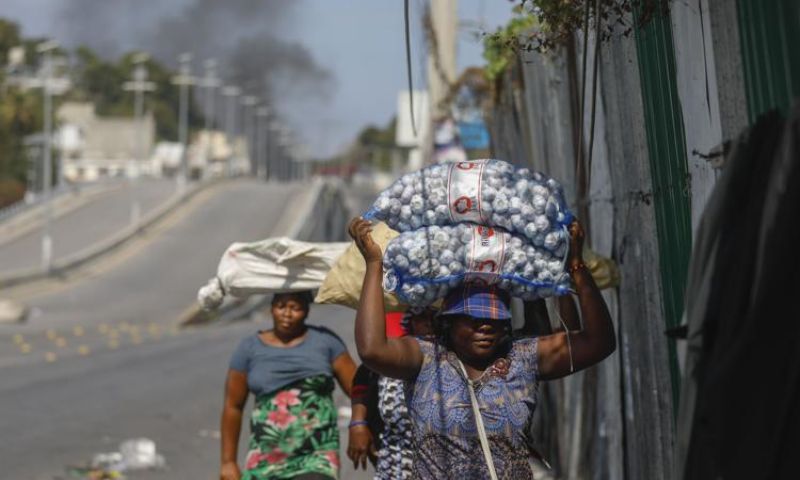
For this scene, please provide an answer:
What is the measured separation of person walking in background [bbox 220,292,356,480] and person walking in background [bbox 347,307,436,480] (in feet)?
1.99

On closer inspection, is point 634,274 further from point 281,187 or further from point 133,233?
point 281,187

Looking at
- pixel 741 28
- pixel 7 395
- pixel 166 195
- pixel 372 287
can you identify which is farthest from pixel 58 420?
pixel 166 195

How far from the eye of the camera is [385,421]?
6.55m

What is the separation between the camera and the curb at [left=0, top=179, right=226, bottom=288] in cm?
4814

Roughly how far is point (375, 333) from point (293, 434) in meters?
2.48

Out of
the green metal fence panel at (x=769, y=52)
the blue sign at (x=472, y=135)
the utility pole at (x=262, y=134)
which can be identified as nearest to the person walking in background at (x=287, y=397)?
the green metal fence panel at (x=769, y=52)

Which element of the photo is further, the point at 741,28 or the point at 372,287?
the point at 372,287

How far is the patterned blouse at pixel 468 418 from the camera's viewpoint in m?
5.17

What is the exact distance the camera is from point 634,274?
704 cm

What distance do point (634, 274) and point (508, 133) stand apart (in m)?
5.09

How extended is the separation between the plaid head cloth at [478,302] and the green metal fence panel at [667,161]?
802mm

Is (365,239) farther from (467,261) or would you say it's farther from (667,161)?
(667,161)

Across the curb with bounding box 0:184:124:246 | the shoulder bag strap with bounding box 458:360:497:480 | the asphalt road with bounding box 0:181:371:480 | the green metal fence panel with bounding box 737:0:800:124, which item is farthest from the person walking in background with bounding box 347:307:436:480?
the curb with bounding box 0:184:124:246

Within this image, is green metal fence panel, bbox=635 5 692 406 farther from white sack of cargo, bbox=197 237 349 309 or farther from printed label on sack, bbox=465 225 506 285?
white sack of cargo, bbox=197 237 349 309
